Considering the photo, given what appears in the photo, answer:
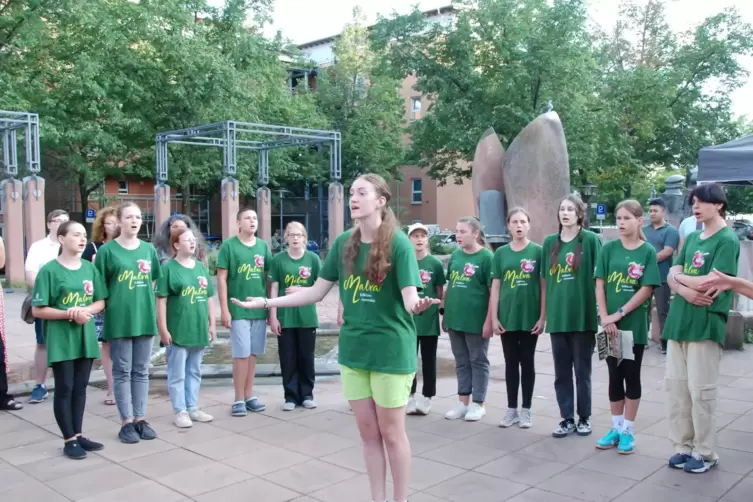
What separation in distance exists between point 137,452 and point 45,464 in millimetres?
610

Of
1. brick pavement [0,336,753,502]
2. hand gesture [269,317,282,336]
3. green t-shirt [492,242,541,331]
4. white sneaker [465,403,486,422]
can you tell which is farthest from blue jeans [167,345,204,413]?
green t-shirt [492,242,541,331]

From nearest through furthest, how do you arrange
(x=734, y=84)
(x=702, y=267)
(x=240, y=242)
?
(x=702, y=267) < (x=240, y=242) < (x=734, y=84)

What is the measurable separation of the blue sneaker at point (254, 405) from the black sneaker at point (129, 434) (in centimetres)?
114

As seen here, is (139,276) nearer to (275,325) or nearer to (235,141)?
(275,325)

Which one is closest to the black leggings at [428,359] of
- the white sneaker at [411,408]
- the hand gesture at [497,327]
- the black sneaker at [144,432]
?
the white sneaker at [411,408]

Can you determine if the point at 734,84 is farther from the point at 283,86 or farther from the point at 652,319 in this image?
the point at 652,319

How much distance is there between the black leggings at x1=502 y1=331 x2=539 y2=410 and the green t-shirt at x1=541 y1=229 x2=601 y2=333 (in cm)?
38

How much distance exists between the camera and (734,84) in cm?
3080

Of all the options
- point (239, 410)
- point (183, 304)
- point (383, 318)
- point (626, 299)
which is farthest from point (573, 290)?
point (183, 304)

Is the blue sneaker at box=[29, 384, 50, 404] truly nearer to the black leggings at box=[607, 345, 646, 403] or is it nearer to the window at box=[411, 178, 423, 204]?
the black leggings at box=[607, 345, 646, 403]

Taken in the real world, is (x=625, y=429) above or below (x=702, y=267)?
below

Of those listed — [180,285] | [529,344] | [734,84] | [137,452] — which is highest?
[734,84]

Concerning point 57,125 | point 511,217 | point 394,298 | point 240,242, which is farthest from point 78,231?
point 57,125

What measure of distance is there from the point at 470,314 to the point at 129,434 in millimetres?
2846
